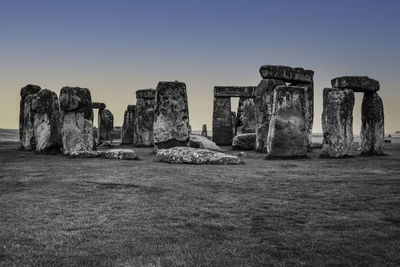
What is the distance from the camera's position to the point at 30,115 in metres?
17.9

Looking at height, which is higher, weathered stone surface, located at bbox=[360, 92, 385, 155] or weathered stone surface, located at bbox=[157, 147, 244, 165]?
weathered stone surface, located at bbox=[360, 92, 385, 155]

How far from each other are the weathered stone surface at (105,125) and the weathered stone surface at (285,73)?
1462 centimetres

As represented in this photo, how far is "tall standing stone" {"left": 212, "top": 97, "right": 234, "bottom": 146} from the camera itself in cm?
2673

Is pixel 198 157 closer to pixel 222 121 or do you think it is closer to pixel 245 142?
pixel 245 142

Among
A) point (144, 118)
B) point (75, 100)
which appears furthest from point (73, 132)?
point (144, 118)

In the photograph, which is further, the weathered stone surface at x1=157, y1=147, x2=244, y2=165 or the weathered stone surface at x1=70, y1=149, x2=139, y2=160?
the weathered stone surface at x1=70, y1=149, x2=139, y2=160

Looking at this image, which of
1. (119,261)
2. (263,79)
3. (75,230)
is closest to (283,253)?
(119,261)

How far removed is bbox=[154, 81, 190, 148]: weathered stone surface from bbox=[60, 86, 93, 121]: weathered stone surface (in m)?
2.63

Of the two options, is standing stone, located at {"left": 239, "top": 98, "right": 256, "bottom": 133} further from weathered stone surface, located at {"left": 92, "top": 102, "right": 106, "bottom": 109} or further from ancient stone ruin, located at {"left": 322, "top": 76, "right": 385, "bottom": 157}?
ancient stone ruin, located at {"left": 322, "top": 76, "right": 385, "bottom": 157}

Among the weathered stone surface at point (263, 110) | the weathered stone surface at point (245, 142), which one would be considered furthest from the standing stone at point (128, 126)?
the weathered stone surface at point (263, 110)

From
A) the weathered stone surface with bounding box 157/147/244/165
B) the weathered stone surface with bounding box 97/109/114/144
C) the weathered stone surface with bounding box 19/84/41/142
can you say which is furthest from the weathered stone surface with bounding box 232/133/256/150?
the weathered stone surface with bounding box 97/109/114/144

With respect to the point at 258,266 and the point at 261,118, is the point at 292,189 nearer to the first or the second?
the point at 258,266

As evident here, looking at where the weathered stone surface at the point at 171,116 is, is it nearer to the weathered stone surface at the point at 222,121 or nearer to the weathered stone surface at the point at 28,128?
the weathered stone surface at the point at 28,128

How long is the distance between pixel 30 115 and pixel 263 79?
10.1m
